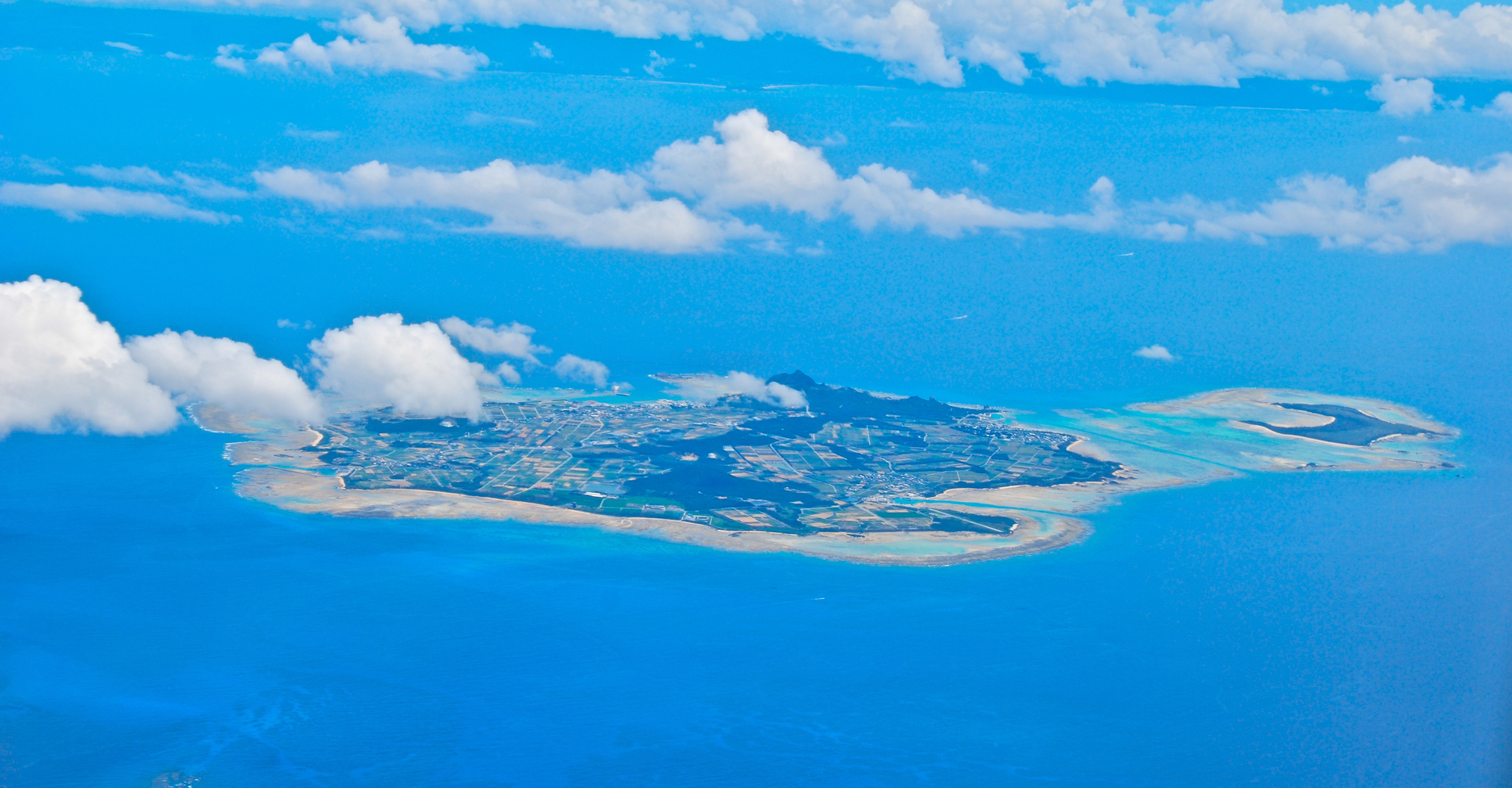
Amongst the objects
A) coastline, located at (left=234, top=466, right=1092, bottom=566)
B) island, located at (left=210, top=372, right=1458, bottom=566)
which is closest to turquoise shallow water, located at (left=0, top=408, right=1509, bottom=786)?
coastline, located at (left=234, top=466, right=1092, bottom=566)

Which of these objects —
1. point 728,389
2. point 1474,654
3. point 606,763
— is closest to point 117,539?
point 606,763

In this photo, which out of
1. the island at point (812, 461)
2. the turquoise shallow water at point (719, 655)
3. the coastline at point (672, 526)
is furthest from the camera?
the island at point (812, 461)

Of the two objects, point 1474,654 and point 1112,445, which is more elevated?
point 1112,445

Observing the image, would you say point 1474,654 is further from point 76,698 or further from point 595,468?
point 76,698

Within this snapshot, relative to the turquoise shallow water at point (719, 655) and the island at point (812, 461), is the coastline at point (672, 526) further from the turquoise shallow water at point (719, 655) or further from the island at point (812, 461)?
the turquoise shallow water at point (719, 655)

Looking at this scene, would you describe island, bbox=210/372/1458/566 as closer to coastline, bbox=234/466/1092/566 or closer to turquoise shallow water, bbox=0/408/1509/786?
coastline, bbox=234/466/1092/566

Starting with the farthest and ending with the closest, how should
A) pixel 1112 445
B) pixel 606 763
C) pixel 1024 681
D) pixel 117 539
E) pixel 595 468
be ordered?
1. pixel 1112 445
2. pixel 595 468
3. pixel 117 539
4. pixel 1024 681
5. pixel 606 763

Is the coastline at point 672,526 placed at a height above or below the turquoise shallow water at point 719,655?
above

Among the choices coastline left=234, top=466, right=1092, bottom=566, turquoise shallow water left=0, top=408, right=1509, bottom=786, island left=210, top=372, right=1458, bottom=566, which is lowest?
turquoise shallow water left=0, top=408, right=1509, bottom=786

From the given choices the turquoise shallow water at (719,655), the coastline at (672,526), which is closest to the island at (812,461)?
the coastline at (672,526)
